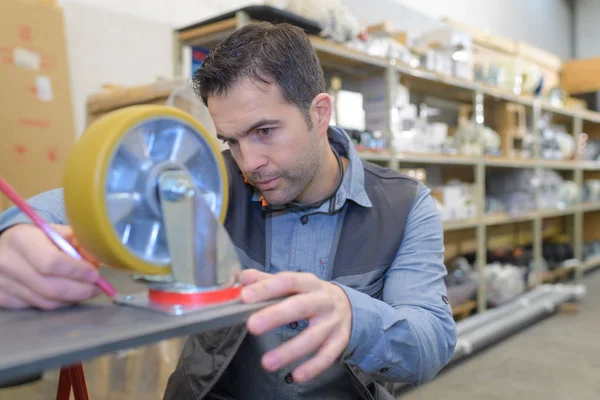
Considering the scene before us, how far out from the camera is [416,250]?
3.43ft

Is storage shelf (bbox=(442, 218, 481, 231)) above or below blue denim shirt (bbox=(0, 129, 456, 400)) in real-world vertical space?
below

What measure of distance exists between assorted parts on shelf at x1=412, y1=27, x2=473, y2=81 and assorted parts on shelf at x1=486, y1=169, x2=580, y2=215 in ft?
3.48

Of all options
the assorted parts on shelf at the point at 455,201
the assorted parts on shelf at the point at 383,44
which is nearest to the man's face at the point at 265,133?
the assorted parts on shelf at the point at 383,44

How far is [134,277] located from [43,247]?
97mm

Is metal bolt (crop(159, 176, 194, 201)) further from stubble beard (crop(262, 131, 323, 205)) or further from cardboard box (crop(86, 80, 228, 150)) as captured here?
cardboard box (crop(86, 80, 228, 150))

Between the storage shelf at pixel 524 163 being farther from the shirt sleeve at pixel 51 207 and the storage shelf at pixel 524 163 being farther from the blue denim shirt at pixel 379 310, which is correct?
the shirt sleeve at pixel 51 207

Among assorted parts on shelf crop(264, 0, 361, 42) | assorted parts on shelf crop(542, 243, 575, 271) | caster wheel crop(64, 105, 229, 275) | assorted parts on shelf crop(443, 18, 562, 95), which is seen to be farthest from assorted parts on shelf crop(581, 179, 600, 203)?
caster wheel crop(64, 105, 229, 275)

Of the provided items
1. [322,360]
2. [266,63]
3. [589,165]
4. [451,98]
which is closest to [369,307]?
[322,360]

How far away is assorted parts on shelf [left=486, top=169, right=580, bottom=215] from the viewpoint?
3832mm

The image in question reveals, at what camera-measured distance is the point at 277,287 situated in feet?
1.70

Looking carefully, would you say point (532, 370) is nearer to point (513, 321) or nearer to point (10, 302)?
point (513, 321)

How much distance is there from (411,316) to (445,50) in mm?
2713

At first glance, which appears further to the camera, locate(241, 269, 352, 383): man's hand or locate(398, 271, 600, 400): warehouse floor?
locate(398, 271, 600, 400): warehouse floor

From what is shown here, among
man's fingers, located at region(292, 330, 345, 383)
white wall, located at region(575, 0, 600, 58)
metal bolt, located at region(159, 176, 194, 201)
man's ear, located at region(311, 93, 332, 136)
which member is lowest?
man's fingers, located at region(292, 330, 345, 383)
